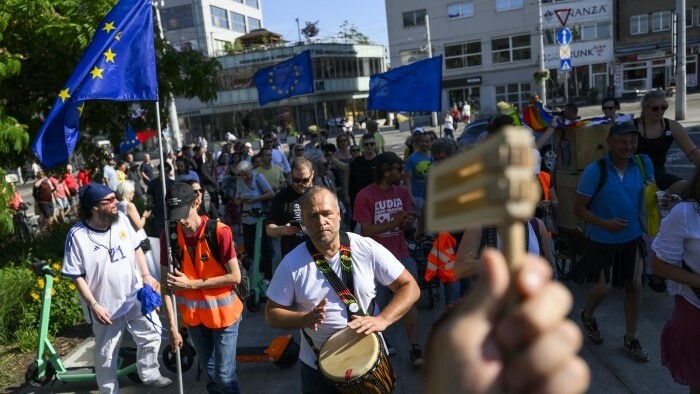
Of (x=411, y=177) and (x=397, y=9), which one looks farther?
(x=397, y=9)

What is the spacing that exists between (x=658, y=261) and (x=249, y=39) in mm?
52734

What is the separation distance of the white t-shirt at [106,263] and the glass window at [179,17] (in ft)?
177

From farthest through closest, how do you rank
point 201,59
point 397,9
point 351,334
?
point 397,9, point 201,59, point 351,334

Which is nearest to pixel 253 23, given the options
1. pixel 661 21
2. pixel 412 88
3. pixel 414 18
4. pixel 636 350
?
pixel 414 18

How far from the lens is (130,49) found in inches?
186

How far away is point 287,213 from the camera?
17.6ft

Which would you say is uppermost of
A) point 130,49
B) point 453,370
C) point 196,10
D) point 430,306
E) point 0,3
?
point 196,10

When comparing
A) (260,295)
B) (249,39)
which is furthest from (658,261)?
(249,39)

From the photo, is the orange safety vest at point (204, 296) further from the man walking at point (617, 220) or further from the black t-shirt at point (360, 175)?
the black t-shirt at point (360, 175)

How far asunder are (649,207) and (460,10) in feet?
140

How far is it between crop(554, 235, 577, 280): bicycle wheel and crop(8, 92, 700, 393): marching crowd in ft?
2.34

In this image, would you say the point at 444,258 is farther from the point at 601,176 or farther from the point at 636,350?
the point at 636,350

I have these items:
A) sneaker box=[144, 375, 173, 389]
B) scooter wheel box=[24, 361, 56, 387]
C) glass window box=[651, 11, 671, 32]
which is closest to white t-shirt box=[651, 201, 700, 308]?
sneaker box=[144, 375, 173, 389]

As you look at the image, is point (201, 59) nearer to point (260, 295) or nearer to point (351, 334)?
point (260, 295)
